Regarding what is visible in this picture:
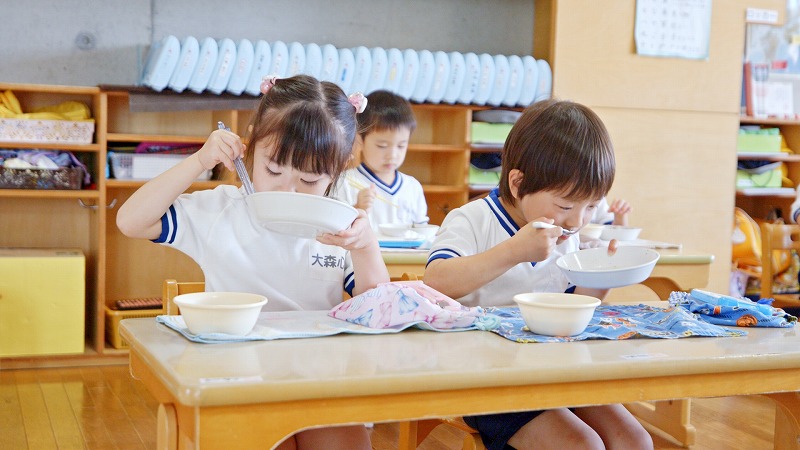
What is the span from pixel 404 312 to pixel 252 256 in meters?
0.47

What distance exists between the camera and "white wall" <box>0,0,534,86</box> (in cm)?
400

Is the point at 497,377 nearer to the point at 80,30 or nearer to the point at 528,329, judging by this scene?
the point at 528,329

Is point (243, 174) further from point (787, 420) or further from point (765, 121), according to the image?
point (765, 121)

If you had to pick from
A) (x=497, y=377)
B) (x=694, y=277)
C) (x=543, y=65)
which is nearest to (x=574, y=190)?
(x=497, y=377)

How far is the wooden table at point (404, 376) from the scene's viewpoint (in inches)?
41.0

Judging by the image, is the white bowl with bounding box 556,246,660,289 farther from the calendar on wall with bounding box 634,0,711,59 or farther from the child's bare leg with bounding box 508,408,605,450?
the calendar on wall with bounding box 634,0,711,59

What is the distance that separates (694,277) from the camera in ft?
8.86

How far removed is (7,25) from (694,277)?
3.14 metres

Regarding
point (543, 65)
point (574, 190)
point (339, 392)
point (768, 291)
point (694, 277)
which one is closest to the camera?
point (339, 392)

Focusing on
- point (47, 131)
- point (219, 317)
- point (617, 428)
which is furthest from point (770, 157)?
point (219, 317)

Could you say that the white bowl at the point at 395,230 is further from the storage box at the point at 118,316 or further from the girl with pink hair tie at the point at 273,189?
the storage box at the point at 118,316

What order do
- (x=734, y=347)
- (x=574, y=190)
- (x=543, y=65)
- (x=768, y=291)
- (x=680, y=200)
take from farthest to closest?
1. (x=680, y=200)
2. (x=543, y=65)
3. (x=768, y=291)
4. (x=574, y=190)
5. (x=734, y=347)

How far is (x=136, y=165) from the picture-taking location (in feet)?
12.9

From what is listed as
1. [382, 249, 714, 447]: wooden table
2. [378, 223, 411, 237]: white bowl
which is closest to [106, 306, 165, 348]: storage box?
[378, 223, 411, 237]: white bowl
